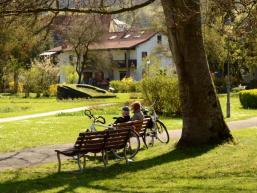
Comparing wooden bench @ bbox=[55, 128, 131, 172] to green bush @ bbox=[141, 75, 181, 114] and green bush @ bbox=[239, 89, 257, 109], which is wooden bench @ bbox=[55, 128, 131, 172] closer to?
green bush @ bbox=[141, 75, 181, 114]

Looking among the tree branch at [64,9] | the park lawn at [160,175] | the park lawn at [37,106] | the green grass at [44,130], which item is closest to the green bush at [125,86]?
the park lawn at [37,106]

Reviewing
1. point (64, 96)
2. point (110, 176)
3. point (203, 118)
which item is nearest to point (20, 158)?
point (110, 176)

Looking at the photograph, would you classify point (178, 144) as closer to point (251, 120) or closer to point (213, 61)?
point (251, 120)

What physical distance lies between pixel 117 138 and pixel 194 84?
2.76m

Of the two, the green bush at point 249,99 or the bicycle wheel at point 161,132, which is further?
the green bush at point 249,99

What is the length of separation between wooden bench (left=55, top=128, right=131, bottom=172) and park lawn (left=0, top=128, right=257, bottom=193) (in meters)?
0.38

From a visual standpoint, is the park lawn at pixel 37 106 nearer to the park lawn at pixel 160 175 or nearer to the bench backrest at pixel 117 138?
the park lawn at pixel 160 175

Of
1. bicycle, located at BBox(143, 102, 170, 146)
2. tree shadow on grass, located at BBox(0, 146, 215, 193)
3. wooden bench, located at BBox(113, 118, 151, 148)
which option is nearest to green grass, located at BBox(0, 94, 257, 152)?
bicycle, located at BBox(143, 102, 170, 146)

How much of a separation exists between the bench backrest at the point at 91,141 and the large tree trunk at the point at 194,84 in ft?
9.79

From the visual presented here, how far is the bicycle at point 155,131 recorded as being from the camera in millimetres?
14164

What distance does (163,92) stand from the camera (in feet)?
85.8

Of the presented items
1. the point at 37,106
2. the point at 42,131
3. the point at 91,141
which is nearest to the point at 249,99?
the point at 37,106

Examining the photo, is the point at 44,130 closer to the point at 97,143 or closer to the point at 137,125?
the point at 137,125

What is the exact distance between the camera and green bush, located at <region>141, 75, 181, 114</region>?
84.9ft
